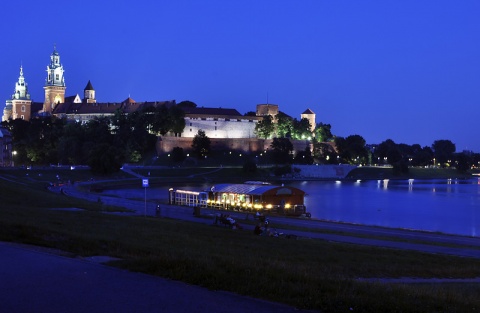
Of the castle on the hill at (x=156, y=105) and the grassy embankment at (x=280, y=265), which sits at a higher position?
the castle on the hill at (x=156, y=105)

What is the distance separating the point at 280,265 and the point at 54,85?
142366 mm

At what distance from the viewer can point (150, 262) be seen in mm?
9094

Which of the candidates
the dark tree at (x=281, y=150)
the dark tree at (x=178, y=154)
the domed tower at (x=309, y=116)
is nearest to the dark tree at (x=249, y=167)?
the dark tree at (x=178, y=154)

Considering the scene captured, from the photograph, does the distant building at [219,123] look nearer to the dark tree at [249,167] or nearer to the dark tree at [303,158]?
the dark tree at [303,158]

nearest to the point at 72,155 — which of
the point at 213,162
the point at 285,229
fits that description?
the point at 213,162

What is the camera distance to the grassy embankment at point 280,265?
723 cm

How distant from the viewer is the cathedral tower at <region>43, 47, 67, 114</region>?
143m

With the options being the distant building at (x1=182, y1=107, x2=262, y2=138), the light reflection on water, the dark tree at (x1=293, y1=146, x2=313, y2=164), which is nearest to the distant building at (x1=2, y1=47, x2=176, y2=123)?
the distant building at (x1=182, y1=107, x2=262, y2=138)

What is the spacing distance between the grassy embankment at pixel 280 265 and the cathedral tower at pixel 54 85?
428 ft

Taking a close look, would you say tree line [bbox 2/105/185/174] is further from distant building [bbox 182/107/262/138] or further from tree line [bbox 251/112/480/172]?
tree line [bbox 251/112/480/172]

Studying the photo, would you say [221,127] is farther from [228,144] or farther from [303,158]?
[303,158]

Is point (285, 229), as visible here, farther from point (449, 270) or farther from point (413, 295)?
point (413, 295)

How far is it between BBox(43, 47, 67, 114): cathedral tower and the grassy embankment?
130352 millimetres

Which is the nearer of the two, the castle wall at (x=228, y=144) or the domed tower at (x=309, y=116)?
the castle wall at (x=228, y=144)
